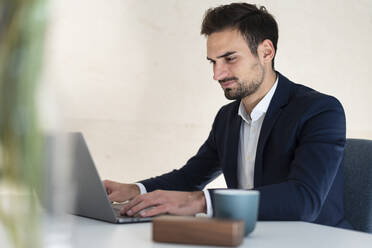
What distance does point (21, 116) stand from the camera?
0.23 metres

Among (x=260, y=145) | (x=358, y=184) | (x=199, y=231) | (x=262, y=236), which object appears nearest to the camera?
(x=199, y=231)

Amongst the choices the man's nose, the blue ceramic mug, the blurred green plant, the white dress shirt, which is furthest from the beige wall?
the blurred green plant

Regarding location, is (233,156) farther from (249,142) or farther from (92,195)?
(92,195)

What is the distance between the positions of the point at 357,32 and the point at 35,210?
3285mm

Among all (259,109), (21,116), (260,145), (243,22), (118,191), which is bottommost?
(118,191)

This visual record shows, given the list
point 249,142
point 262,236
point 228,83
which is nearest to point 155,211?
point 262,236

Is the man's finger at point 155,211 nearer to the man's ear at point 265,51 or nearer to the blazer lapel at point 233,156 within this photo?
the blazer lapel at point 233,156

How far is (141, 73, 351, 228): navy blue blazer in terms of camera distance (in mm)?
1311

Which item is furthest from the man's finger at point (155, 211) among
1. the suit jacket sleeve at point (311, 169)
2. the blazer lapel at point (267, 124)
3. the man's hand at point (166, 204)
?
the blazer lapel at point (267, 124)

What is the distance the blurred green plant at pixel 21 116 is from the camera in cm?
22

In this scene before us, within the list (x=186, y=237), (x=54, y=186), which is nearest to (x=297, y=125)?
(x=186, y=237)

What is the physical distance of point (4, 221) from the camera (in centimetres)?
24

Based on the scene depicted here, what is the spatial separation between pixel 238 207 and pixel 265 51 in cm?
125

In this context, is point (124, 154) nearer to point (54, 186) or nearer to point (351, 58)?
point (351, 58)
